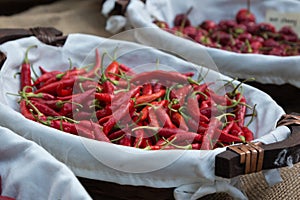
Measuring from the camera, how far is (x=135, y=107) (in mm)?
1392

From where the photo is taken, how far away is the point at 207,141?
1.28 metres

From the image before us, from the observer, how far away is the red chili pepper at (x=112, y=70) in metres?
1.53

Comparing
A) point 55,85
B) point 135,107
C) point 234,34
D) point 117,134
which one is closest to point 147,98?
point 135,107

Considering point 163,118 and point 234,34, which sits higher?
point 163,118

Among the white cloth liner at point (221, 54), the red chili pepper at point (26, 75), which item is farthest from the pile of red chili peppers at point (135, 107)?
the white cloth liner at point (221, 54)

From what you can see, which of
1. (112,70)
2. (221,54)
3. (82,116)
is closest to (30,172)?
(82,116)

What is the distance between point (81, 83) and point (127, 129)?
0.24 m

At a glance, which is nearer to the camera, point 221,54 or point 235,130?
point 235,130

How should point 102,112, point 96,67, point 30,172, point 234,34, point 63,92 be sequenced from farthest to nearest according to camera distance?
1. point 234,34
2. point 96,67
3. point 63,92
4. point 102,112
5. point 30,172

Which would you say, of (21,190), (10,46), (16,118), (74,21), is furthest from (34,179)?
(74,21)

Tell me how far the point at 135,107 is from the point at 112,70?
7.9 inches

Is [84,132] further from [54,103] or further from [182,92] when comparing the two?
[182,92]

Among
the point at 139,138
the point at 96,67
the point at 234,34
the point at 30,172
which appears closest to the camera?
the point at 30,172

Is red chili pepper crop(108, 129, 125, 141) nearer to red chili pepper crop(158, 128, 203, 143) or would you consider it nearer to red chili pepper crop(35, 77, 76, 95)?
red chili pepper crop(158, 128, 203, 143)
